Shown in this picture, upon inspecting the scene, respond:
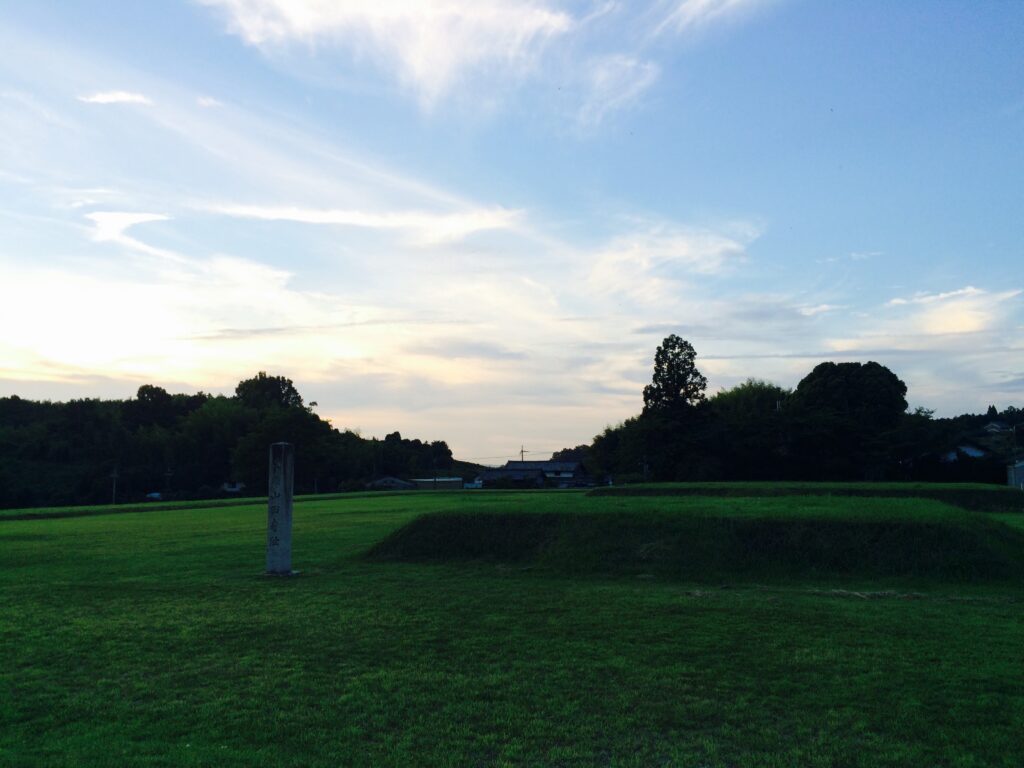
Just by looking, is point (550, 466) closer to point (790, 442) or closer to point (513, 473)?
point (513, 473)

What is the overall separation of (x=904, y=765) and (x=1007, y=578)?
10.8m

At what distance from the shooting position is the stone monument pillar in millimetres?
15930

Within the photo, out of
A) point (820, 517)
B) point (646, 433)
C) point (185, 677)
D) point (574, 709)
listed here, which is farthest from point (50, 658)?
point (646, 433)

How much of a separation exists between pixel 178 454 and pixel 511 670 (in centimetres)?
10286

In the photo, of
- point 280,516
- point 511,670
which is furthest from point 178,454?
point 511,670

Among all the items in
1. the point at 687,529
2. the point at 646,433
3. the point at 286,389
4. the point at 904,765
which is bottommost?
the point at 904,765

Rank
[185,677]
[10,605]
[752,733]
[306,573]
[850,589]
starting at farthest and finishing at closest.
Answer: [306,573] < [850,589] < [10,605] < [185,677] < [752,733]

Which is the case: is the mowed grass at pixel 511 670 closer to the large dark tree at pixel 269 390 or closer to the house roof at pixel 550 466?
the house roof at pixel 550 466

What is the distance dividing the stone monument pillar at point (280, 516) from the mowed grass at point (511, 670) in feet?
1.58

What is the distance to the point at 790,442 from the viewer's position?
61688mm

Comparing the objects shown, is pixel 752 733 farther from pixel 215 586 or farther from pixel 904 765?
pixel 215 586

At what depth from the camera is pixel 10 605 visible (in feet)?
42.4

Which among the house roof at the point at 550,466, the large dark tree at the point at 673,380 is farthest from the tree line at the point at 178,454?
the large dark tree at the point at 673,380

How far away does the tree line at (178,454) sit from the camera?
8788 centimetres
